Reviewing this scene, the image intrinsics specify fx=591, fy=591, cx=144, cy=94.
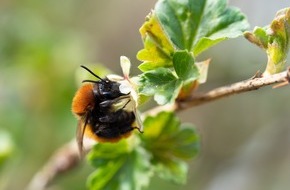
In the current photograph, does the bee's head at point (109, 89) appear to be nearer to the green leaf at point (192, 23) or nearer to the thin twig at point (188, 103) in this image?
the green leaf at point (192, 23)

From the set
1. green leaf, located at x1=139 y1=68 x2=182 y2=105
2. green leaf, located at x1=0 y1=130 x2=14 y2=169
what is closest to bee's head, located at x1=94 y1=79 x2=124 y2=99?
green leaf, located at x1=139 y1=68 x2=182 y2=105

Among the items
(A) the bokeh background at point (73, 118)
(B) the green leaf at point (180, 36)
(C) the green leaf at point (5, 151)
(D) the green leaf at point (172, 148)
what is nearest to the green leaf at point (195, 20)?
(B) the green leaf at point (180, 36)

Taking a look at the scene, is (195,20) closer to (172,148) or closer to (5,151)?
(172,148)

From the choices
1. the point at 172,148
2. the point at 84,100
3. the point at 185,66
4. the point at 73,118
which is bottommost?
the point at 172,148

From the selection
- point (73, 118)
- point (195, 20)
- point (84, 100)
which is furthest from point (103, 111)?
point (73, 118)

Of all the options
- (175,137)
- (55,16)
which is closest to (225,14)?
(175,137)
